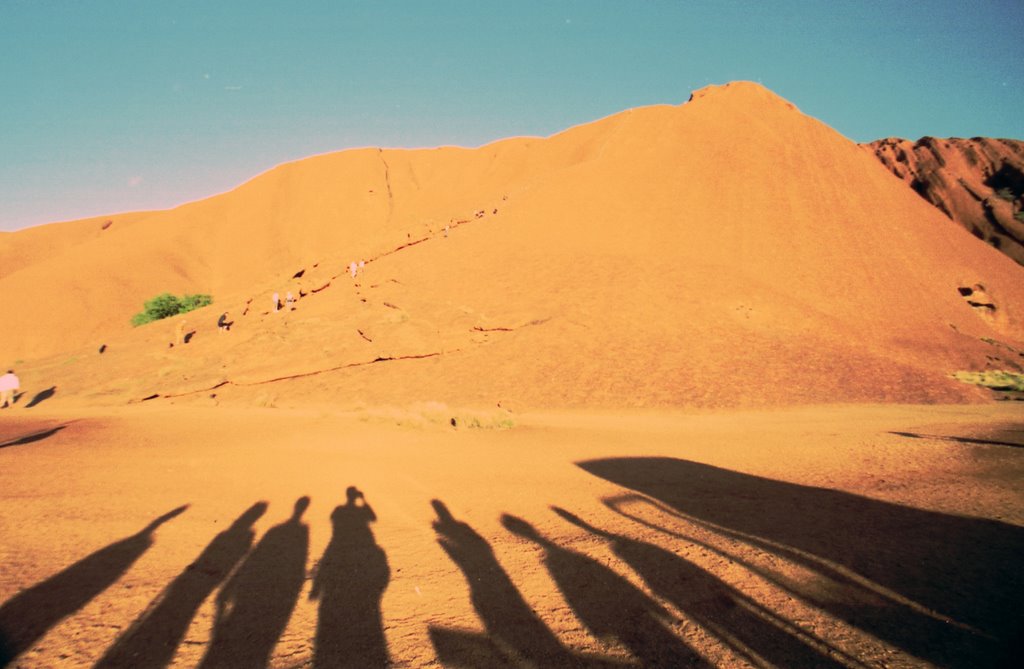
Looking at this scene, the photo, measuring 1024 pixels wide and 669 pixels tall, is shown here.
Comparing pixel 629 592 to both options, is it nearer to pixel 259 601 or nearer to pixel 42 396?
pixel 259 601

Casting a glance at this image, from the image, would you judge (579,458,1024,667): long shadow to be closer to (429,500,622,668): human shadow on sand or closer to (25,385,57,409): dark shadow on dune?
(429,500,622,668): human shadow on sand

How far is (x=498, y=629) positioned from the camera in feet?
12.0

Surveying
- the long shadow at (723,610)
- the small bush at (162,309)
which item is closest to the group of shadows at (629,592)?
the long shadow at (723,610)

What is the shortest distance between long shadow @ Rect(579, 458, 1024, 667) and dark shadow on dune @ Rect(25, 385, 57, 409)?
25.9m

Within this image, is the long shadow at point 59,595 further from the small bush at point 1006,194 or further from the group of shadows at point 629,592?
the small bush at point 1006,194

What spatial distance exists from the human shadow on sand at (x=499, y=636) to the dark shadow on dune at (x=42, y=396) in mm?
25342

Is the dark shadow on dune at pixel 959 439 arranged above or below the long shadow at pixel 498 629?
below

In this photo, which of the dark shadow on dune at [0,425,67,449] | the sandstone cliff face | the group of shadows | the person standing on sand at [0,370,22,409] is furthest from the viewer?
the sandstone cliff face

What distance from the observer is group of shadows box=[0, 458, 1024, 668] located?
11.1 feet

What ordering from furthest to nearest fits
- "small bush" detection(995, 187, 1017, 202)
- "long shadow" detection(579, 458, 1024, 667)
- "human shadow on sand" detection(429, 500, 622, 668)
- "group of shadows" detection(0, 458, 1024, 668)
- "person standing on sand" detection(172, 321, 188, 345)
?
"small bush" detection(995, 187, 1017, 202)
"person standing on sand" detection(172, 321, 188, 345)
"long shadow" detection(579, 458, 1024, 667)
"group of shadows" detection(0, 458, 1024, 668)
"human shadow on sand" detection(429, 500, 622, 668)

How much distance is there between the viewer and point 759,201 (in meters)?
32.4

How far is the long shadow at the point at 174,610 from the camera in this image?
347cm

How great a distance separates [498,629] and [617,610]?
3.10 feet

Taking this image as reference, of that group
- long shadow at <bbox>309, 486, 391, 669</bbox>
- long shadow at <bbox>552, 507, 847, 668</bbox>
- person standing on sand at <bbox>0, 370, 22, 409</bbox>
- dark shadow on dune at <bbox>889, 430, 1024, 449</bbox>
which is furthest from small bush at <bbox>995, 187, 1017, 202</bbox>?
person standing on sand at <bbox>0, 370, 22, 409</bbox>
